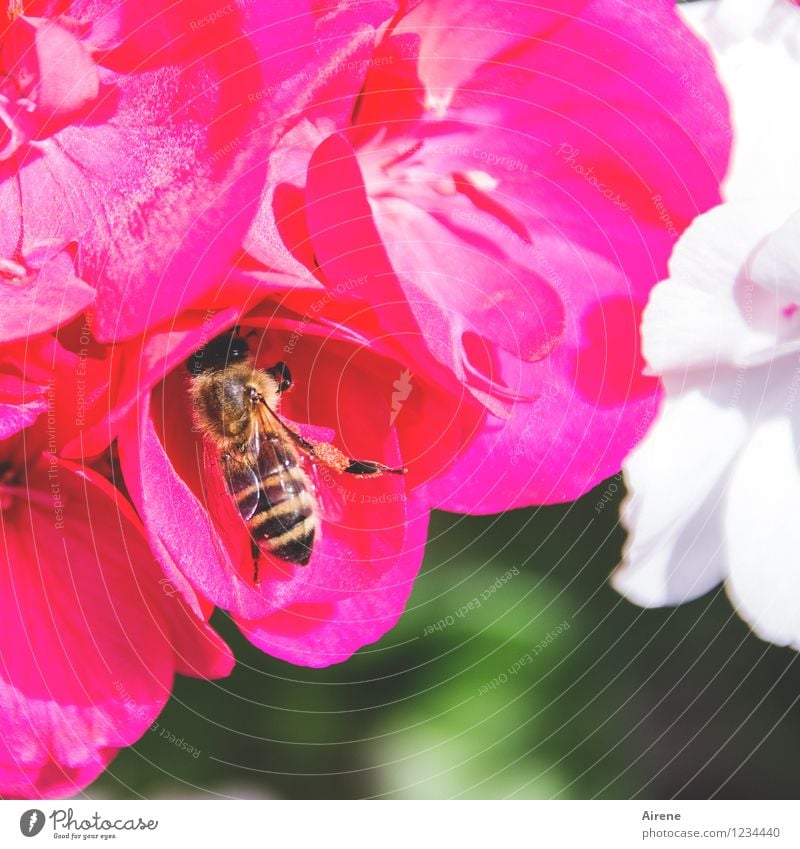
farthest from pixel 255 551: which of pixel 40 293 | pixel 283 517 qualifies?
pixel 40 293

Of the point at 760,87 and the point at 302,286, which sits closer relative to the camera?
the point at 302,286

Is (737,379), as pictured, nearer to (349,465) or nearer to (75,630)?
(349,465)

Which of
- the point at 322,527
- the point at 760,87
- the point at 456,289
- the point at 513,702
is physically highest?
the point at 760,87

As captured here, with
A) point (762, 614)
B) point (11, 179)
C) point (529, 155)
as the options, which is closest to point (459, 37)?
point (529, 155)

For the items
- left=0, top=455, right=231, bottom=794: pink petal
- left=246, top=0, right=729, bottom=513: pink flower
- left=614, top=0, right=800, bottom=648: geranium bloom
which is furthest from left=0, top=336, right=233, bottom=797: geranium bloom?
left=614, top=0, right=800, bottom=648: geranium bloom

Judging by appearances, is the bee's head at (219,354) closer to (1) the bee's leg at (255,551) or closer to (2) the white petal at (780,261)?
(1) the bee's leg at (255,551)

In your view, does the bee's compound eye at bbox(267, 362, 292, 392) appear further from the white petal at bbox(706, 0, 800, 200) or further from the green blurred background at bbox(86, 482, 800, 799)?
the white petal at bbox(706, 0, 800, 200)
